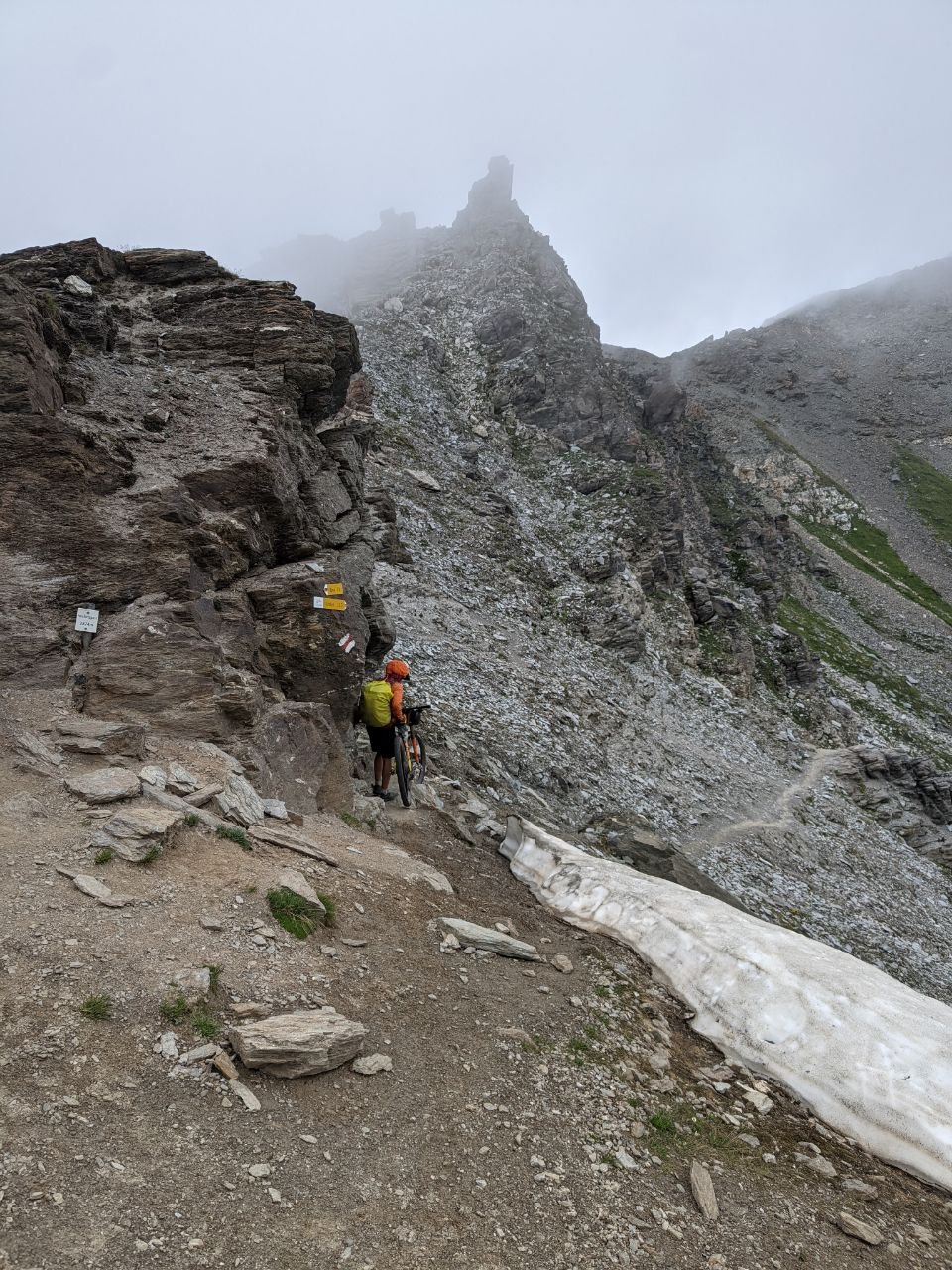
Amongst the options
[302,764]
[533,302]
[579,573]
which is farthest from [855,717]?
[302,764]

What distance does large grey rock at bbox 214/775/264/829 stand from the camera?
9727mm

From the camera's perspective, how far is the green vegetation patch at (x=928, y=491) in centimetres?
11319

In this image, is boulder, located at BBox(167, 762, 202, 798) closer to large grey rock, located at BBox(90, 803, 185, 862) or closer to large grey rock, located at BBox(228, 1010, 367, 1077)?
large grey rock, located at BBox(90, 803, 185, 862)

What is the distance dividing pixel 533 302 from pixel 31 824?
68.4 m

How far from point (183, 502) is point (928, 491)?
137 meters

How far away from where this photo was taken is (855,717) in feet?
177

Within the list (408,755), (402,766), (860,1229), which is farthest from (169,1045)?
(408,755)

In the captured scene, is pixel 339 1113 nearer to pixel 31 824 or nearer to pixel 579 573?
pixel 31 824

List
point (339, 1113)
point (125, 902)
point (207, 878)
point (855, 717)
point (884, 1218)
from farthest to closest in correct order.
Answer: point (855, 717) < point (207, 878) < point (125, 902) < point (884, 1218) < point (339, 1113)

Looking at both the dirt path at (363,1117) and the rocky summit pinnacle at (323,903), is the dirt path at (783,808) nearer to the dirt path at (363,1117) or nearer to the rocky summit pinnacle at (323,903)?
the rocky summit pinnacle at (323,903)

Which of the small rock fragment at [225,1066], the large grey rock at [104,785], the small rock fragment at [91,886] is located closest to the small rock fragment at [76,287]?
the large grey rock at [104,785]

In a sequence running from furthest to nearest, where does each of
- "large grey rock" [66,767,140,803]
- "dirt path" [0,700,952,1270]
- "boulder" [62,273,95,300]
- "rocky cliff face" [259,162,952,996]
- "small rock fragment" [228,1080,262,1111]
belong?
"rocky cliff face" [259,162,952,996]
"boulder" [62,273,95,300]
"large grey rock" [66,767,140,803]
"small rock fragment" [228,1080,262,1111]
"dirt path" [0,700,952,1270]

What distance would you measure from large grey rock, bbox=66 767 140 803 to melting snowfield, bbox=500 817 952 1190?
6.89 m

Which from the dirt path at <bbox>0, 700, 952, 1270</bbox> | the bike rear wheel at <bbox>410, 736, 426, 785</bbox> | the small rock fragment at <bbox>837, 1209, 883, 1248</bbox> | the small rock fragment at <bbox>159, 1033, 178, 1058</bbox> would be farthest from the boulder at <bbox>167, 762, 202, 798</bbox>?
the small rock fragment at <bbox>837, 1209, 883, 1248</bbox>
